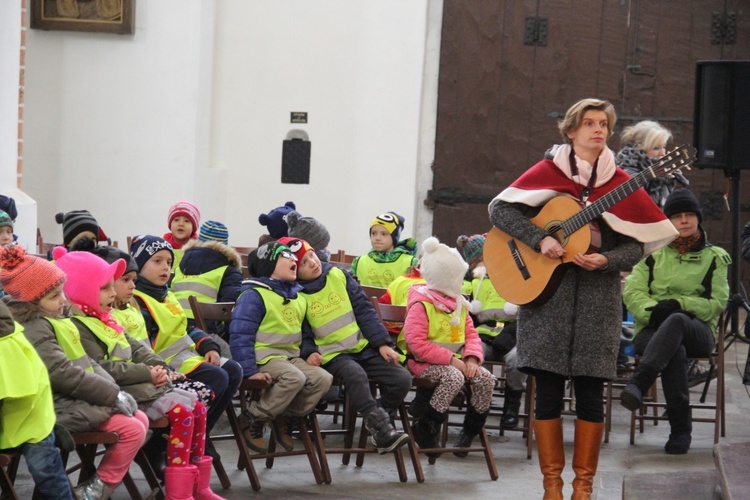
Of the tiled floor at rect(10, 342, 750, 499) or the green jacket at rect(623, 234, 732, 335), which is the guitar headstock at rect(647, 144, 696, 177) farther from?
the green jacket at rect(623, 234, 732, 335)

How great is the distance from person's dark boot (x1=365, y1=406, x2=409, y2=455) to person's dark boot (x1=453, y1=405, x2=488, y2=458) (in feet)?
1.93

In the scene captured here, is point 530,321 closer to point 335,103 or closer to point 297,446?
point 297,446

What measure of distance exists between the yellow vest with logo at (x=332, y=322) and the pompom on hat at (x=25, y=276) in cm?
174

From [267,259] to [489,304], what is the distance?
5.85ft

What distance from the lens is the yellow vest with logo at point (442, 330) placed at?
238 inches

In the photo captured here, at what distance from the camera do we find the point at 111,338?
461 centimetres

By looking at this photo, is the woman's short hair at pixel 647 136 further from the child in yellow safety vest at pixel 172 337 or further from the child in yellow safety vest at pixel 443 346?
the child in yellow safety vest at pixel 172 337

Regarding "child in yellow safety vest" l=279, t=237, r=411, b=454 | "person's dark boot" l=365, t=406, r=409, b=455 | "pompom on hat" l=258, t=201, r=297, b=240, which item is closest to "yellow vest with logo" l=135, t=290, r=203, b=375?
"child in yellow safety vest" l=279, t=237, r=411, b=454

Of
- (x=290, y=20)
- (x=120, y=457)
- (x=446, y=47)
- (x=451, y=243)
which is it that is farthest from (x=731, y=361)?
(x=120, y=457)

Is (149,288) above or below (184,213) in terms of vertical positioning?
below

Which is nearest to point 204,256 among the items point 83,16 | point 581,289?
point 581,289

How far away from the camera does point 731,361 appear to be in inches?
393

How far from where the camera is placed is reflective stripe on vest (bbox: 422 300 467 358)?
605cm

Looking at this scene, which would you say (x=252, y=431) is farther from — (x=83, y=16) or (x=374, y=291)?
(x=83, y=16)
